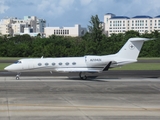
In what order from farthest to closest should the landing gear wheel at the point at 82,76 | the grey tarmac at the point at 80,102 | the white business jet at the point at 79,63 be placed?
1. the landing gear wheel at the point at 82,76
2. the white business jet at the point at 79,63
3. the grey tarmac at the point at 80,102

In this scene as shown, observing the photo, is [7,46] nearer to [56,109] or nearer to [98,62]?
[98,62]

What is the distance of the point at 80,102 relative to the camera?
23.3 meters

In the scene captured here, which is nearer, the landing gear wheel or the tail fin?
the landing gear wheel

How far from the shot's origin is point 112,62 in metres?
39.3

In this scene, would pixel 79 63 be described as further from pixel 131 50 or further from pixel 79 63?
pixel 131 50

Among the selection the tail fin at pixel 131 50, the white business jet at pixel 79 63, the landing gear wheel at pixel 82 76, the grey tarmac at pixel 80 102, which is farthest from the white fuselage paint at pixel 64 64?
the grey tarmac at pixel 80 102

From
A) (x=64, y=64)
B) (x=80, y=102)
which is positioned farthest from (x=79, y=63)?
(x=80, y=102)

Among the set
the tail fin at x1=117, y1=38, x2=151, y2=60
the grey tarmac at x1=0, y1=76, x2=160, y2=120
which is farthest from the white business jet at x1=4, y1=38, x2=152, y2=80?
the grey tarmac at x1=0, y1=76, x2=160, y2=120

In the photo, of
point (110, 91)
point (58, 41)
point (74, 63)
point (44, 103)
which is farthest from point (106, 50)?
point (44, 103)

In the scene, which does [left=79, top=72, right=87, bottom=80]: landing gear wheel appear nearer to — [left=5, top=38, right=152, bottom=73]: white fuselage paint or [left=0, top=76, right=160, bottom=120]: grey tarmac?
[left=5, top=38, right=152, bottom=73]: white fuselage paint

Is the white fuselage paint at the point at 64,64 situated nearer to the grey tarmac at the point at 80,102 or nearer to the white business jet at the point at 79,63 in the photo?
the white business jet at the point at 79,63

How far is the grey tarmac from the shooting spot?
62.2ft

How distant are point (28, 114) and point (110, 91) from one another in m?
A: 11.2

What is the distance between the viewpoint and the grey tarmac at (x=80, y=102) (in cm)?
1897
